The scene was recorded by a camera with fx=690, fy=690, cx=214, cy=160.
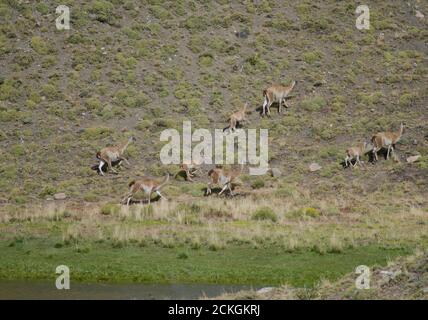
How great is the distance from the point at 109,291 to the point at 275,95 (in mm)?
26811

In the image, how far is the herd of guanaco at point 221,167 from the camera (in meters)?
32.1

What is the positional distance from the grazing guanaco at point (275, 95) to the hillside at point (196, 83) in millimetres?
842

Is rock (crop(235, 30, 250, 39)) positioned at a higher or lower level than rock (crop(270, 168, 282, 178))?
higher

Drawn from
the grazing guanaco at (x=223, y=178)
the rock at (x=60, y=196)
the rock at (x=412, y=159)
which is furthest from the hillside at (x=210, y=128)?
the grazing guanaco at (x=223, y=178)

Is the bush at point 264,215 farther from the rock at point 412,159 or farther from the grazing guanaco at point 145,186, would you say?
the rock at point 412,159

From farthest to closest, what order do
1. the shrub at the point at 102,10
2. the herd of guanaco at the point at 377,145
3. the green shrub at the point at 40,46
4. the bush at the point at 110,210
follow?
the shrub at the point at 102,10
the green shrub at the point at 40,46
the herd of guanaco at the point at 377,145
the bush at the point at 110,210

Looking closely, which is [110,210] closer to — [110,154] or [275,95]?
[110,154]

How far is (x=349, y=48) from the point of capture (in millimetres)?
51875

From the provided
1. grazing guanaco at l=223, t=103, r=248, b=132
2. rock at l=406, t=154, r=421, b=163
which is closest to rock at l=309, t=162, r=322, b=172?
rock at l=406, t=154, r=421, b=163

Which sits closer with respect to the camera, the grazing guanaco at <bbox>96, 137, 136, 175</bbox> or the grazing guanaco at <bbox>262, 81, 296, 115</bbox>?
the grazing guanaco at <bbox>96, 137, 136, 175</bbox>

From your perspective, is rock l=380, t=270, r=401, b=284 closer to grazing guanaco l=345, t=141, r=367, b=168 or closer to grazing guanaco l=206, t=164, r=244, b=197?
grazing guanaco l=206, t=164, r=244, b=197

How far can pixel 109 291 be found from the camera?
19.5 meters

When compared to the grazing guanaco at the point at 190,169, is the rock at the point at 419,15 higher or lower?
higher

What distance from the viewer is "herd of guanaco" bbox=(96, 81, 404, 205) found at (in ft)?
105
